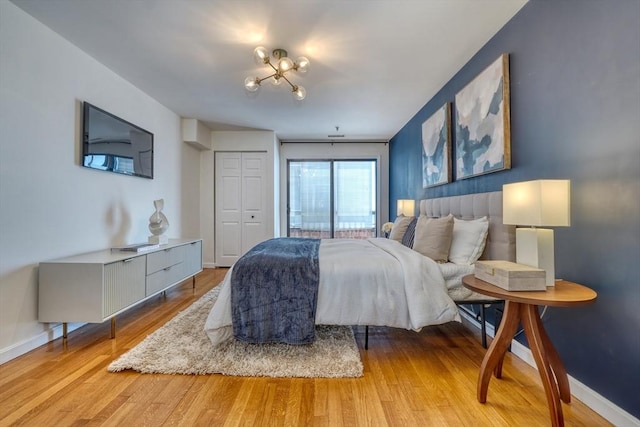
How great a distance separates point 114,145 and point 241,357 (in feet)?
8.15

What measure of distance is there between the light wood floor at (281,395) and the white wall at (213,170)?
313 centimetres

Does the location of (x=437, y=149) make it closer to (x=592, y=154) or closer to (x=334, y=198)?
(x=592, y=154)

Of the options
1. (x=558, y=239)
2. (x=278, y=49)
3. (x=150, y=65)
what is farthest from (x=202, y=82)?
(x=558, y=239)

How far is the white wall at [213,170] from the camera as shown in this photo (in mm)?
Result: 5055

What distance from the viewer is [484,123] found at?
233 cm

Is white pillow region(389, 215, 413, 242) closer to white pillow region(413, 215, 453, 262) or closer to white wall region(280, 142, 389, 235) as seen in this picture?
white pillow region(413, 215, 453, 262)

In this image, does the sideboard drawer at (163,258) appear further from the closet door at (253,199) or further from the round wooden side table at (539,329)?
the round wooden side table at (539,329)

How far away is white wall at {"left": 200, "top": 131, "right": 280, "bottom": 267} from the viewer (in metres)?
5.05

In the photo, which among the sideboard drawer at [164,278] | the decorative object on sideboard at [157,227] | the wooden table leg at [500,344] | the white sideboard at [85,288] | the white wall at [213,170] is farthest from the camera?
the white wall at [213,170]

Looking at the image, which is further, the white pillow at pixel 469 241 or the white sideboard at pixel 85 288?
the white pillow at pixel 469 241

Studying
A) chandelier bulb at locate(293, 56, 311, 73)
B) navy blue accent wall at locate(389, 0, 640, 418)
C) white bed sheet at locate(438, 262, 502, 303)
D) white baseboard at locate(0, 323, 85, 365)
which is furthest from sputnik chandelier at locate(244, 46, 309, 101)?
white baseboard at locate(0, 323, 85, 365)

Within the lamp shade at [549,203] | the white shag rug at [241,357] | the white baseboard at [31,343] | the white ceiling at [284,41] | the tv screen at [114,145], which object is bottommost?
the white shag rug at [241,357]

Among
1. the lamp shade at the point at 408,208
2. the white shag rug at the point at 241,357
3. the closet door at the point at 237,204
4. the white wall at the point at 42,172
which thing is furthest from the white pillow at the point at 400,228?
the white wall at the point at 42,172

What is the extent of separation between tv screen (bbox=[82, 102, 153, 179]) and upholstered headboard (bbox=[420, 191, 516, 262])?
344 centimetres
